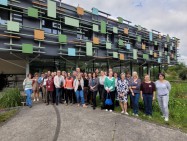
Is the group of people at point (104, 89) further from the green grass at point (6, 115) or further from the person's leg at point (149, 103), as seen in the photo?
the green grass at point (6, 115)

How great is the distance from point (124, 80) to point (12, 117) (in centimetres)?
499

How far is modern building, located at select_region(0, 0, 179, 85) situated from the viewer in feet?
46.5

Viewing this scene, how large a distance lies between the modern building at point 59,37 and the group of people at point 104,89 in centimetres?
500

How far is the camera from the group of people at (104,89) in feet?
23.9

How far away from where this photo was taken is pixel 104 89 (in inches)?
332

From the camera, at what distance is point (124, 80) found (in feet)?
25.7

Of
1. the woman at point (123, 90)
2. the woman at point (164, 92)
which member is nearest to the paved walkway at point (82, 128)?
the woman at point (123, 90)

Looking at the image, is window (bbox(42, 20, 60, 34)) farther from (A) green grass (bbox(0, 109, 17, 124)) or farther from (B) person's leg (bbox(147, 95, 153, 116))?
(B) person's leg (bbox(147, 95, 153, 116))

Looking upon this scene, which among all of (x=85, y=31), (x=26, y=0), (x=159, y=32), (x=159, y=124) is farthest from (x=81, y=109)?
(x=159, y=32)

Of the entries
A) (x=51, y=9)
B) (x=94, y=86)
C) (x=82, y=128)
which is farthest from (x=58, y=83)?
(x=51, y=9)

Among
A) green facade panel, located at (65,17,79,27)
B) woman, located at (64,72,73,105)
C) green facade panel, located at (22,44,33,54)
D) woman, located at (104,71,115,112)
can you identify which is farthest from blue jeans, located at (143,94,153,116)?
green facade panel, located at (65,17,79,27)

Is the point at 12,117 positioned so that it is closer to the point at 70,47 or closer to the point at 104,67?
the point at 70,47

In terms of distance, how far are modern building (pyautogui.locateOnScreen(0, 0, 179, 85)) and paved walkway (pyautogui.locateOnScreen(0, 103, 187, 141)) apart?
8.45m

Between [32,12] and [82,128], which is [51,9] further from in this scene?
[82,128]
